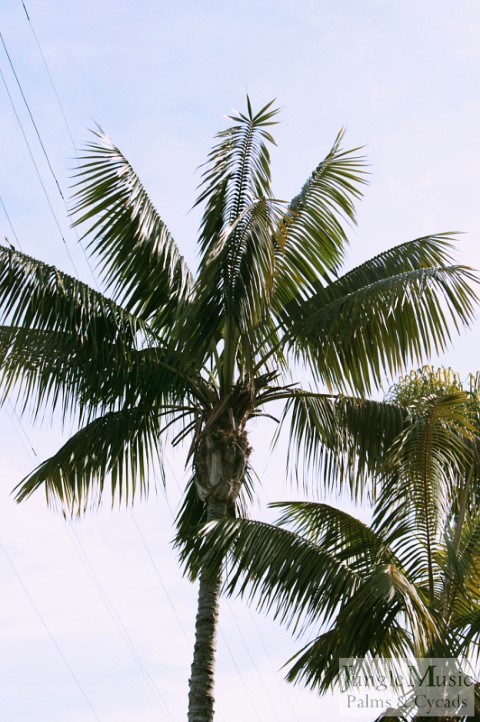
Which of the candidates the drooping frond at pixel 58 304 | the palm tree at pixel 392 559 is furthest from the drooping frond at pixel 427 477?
the drooping frond at pixel 58 304

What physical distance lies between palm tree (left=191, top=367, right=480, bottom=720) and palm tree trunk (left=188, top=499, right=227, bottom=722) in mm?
756

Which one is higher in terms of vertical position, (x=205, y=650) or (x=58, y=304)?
(x=58, y=304)

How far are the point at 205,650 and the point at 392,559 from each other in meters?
2.01

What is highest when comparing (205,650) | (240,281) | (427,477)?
(240,281)

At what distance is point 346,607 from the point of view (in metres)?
8.37

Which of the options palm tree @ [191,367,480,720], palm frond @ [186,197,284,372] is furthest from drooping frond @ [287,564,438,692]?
palm frond @ [186,197,284,372]

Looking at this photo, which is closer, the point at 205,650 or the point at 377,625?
the point at 377,625

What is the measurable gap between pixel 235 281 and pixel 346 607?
3673 millimetres

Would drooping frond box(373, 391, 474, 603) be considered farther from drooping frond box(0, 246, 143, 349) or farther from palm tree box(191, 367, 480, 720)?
drooping frond box(0, 246, 143, 349)

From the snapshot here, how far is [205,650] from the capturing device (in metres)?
10.1

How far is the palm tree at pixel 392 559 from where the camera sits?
8.26 meters

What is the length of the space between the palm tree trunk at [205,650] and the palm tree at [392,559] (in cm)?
76

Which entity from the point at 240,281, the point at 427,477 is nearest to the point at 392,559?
the point at 427,477

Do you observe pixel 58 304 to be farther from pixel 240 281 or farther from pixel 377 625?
pixel 377 625
